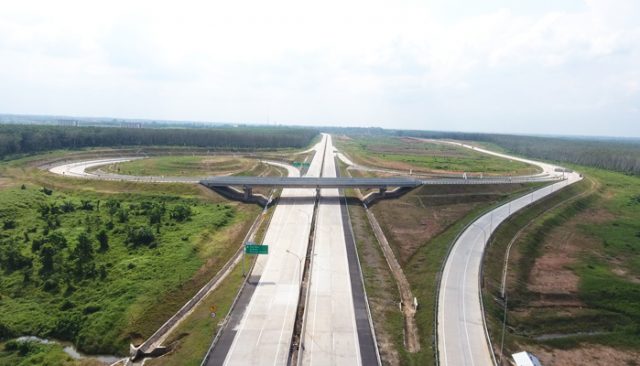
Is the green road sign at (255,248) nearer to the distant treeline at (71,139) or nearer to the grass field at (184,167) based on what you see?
the grass field at (184,167)

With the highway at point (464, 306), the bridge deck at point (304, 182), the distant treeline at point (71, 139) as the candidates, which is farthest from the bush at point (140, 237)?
the distant treeline at point (71, 139)

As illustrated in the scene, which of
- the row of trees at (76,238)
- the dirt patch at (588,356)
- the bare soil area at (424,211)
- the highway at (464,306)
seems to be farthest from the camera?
the bare soil area at (424,211)

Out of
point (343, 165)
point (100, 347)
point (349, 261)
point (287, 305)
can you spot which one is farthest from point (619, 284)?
point (343, 165)

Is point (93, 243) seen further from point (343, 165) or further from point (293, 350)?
point (343, 165)

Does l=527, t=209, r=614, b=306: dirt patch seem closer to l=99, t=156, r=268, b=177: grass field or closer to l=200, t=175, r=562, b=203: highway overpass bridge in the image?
l=200, t=175, r=562, b=203: highway overpass bridge

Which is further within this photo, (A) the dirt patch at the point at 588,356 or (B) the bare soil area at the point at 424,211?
(B) the bare soil area at the point at 424,211

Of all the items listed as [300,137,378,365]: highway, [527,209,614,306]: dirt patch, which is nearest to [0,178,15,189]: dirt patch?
[300,137,378,365]: highway
